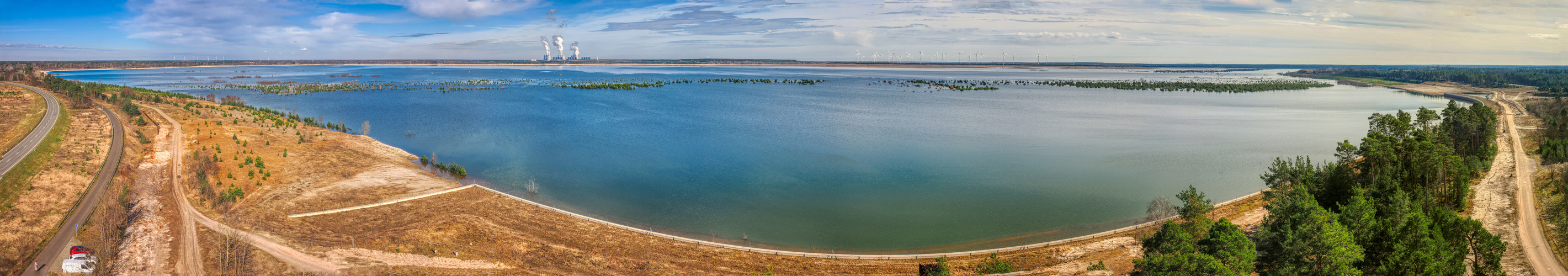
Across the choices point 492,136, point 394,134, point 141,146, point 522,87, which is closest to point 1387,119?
point 492,136

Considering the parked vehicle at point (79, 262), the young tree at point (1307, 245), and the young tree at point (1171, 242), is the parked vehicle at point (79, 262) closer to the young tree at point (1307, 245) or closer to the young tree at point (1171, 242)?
the young tree at point (1171, 242)

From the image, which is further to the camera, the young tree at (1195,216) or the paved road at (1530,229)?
the paved road at (1530,229)

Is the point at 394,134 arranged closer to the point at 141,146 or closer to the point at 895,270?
the point at 141,146

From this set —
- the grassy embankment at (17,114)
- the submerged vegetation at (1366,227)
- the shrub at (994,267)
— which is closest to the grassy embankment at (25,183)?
the grassy embankment at (17,114)

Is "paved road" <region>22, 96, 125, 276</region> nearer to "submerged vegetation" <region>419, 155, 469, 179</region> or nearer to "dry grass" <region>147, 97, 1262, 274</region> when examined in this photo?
"dry grass" <region>147, 97, 1262, 274</region>

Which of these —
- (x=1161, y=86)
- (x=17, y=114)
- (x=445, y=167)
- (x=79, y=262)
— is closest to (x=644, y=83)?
(x=17, y=114)

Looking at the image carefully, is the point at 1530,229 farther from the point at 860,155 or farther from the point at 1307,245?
the point at 860,155
